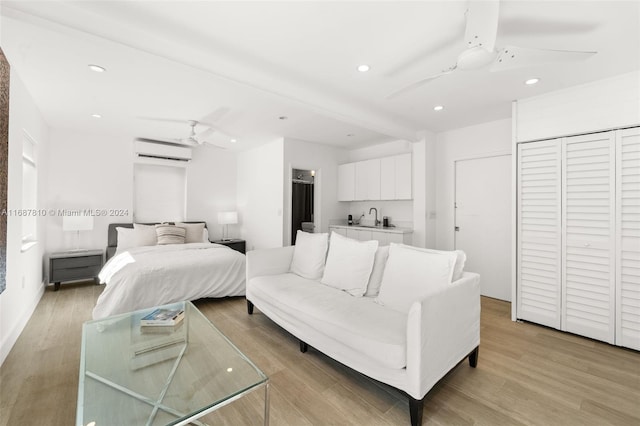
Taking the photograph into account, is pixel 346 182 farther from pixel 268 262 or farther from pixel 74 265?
pixel 74 265

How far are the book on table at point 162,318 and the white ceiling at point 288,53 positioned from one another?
6.31 ft

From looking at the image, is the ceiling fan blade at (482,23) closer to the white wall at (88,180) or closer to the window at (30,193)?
the window at (30,193)

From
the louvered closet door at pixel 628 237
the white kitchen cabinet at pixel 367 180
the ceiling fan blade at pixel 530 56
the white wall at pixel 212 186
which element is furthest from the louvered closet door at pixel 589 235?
the white wall at pixel 212 186

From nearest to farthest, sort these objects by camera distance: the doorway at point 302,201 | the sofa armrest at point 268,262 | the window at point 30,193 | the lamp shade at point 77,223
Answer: the sofa armrest at point 268,262, the window at point 30,193, the lamp shade at point 77,223, the doorway at point 302,201

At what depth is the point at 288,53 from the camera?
2273mm

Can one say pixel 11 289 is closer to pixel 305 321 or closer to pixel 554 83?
pixel 305 321

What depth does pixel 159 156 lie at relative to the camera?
5172 millimetres

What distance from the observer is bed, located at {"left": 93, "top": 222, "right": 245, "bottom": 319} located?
293 centimetres

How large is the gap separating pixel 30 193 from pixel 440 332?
4.93 meters

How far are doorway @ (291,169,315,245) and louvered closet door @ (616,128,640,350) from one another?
394 centimetres

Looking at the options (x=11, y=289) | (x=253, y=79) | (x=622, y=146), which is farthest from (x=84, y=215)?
(x=622, y=146)

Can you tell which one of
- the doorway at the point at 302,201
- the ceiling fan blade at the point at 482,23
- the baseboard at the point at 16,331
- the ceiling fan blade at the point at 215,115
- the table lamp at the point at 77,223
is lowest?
the baseboard at the point at 16,331

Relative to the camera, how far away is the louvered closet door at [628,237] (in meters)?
2.48

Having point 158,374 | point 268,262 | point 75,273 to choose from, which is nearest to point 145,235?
point 75,273
